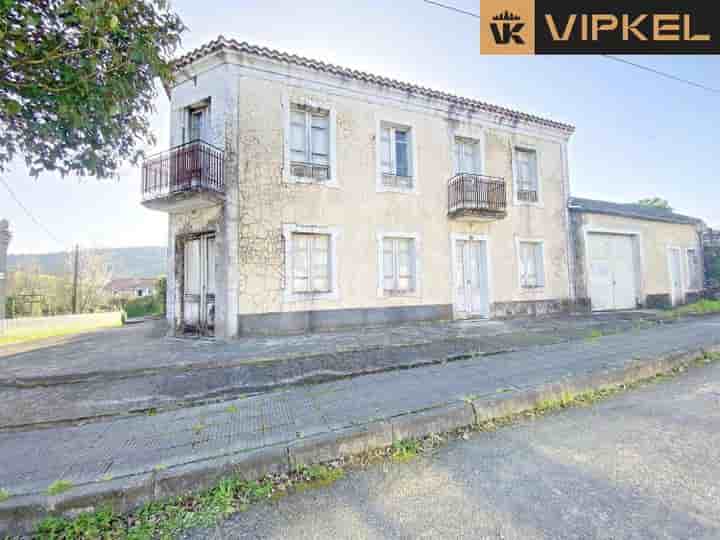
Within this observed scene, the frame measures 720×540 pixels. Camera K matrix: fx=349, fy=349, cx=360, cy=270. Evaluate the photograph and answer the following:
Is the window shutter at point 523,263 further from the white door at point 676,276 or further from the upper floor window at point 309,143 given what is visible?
the white door at point 676,276

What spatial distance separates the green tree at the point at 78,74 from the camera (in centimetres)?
348

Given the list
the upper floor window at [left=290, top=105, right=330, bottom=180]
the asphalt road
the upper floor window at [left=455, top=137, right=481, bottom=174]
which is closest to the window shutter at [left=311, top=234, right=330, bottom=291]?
the upper floor window at [left=290, top=105, right=330, bottom=180]

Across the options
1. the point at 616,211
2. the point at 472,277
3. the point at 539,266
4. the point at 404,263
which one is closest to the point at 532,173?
the point at 539,266

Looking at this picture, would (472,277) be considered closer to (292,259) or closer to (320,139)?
(292,259)

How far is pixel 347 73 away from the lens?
9.36 meters

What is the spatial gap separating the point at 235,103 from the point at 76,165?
4.42 m

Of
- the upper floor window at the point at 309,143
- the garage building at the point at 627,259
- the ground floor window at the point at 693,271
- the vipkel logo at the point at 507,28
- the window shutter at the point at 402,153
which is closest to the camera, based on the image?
the vipkel logo at the point at 507,28

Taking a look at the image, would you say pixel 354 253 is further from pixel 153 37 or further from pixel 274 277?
pixel 153 37

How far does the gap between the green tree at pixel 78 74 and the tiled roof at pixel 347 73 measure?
419 cm

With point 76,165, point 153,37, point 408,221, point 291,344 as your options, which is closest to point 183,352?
point 291,344

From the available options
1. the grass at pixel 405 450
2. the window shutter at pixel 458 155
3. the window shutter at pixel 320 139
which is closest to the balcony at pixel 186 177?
the window shutter at pixel 320 139

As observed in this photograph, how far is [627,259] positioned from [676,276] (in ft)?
10.5

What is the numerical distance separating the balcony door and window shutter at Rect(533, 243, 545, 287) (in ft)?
34.6

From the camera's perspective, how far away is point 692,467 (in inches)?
102
